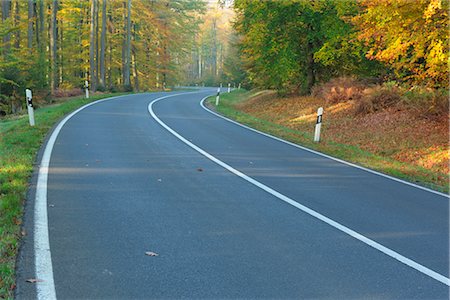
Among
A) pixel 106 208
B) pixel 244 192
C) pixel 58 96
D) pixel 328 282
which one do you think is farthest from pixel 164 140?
pixel 58 96

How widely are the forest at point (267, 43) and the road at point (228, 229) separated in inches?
198

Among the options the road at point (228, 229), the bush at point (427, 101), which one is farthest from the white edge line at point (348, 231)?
the bush at point (427, 101)

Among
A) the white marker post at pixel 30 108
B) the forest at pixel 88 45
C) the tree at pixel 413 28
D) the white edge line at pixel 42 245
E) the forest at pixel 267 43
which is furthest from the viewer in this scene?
the forest at pixel 88 45

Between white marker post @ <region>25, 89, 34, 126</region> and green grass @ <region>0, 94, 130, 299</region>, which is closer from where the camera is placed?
green grass @ <region>0, 94, 130, 299</region>

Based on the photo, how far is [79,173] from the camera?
7.64m

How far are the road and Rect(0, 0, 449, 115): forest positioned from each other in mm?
5023

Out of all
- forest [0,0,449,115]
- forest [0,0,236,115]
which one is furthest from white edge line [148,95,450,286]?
forest [0,0,236,115]

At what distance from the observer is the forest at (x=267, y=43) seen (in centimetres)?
1219

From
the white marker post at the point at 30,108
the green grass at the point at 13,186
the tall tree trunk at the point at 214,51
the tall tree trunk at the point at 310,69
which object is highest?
the tall tree trunk at the point at 214,51

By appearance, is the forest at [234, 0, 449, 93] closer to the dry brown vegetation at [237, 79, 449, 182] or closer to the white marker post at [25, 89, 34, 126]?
the dry brown vegetation at [237, 79, 449, 182]

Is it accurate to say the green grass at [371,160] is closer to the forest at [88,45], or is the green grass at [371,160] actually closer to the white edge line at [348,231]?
the white edge line at [348,231]

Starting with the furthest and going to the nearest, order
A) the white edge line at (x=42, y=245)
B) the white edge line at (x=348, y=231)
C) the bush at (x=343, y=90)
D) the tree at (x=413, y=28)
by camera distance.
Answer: the bush at (x=343, y=90) < the tree at (x=413, y=28) < the white edge line at (x=348, y=231) < the white edge line at (x=42, y=245)

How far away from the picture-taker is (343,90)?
20.1 metres

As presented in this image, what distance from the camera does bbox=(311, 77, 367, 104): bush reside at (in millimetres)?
19547
